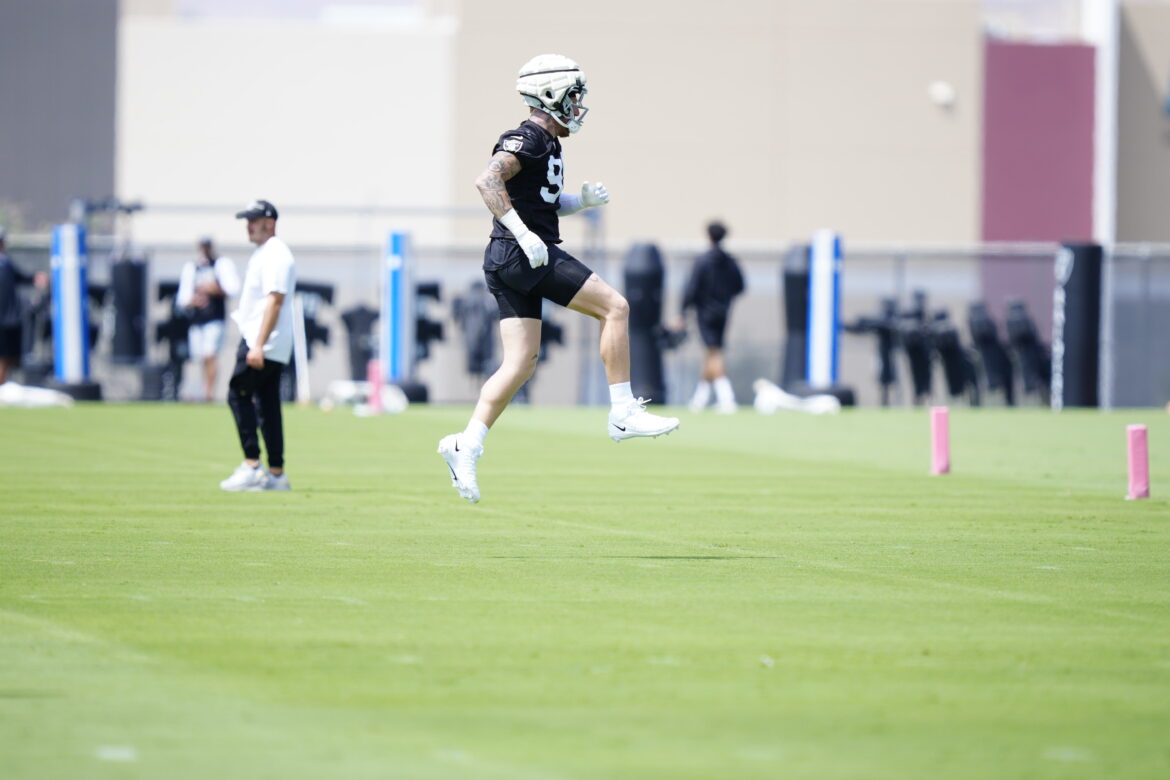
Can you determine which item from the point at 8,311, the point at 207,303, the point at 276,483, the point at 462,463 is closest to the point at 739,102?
Result: the point at 207,303

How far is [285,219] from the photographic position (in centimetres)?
4962

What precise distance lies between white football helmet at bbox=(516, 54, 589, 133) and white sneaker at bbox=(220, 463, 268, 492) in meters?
3.84

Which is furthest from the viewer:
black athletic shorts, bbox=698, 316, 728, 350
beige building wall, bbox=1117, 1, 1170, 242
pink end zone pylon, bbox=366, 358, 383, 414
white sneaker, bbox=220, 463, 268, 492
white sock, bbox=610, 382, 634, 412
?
beige building wall, bbox=1117, 1, 1170, 242

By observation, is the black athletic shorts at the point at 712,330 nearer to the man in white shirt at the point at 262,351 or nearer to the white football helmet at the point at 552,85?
the man in white shirt at the point at 262,351

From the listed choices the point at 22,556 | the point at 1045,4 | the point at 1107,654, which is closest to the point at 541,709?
the point at 1107,654

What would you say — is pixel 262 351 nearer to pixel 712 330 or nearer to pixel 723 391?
pixel 712 330

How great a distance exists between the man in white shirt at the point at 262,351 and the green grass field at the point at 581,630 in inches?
11.9

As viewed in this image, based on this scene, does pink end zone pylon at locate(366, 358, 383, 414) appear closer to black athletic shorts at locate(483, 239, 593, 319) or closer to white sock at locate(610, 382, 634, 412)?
black athletic shorts at locate(483, 239, 593, 319)

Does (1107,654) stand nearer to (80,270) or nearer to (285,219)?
(80,270)

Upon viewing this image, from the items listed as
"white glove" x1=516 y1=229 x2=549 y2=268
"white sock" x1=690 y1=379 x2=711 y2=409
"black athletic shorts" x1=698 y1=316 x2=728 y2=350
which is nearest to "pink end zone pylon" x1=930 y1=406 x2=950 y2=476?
"white glove" x1=516 y1=229 x2=549 y2=268

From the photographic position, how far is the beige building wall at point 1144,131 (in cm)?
4906

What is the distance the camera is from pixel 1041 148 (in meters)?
48.4

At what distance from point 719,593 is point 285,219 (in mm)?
43010

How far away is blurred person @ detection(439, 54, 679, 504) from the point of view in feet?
32.2
